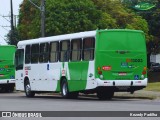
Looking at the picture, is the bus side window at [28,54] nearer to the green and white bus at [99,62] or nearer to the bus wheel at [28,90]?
the bus wheel at [28,90]

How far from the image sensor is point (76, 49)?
29172 mm

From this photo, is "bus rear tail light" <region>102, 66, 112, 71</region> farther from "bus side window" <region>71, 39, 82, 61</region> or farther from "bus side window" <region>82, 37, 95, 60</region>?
"bus side window" <region>71, 39, 82, 61</region>

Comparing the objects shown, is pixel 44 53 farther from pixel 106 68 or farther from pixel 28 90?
pixel 106 68

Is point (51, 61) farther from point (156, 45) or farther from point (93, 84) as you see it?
point (156, 45)

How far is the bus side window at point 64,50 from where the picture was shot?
1180 inches

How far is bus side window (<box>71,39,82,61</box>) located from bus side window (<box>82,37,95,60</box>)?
→ 1.14ft

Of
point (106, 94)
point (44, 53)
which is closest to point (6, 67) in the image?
point (44, 53)

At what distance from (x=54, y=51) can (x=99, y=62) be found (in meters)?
4.43

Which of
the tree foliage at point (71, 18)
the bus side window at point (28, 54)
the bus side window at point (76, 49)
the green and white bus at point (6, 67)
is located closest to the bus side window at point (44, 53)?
the bus side window at point (28, 54)

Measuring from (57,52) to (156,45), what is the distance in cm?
4818

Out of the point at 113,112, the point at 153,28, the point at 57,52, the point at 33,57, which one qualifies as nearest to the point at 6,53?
the point at 33,57

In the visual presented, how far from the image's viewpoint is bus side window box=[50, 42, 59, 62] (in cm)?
A: 3106

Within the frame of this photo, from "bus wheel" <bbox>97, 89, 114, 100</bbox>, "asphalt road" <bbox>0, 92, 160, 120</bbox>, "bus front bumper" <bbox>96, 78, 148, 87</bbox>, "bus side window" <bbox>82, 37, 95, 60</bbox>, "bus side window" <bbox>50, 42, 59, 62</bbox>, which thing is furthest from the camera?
"bus side window" <bbox>50, 42, 59, 62</bbox>

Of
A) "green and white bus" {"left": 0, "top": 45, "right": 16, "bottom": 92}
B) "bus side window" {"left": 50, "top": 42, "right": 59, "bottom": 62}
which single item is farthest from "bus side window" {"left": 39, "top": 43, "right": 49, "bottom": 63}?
"green and white bus" {"left": 0, "top": 45, "right": 16, "bottom": 92}
